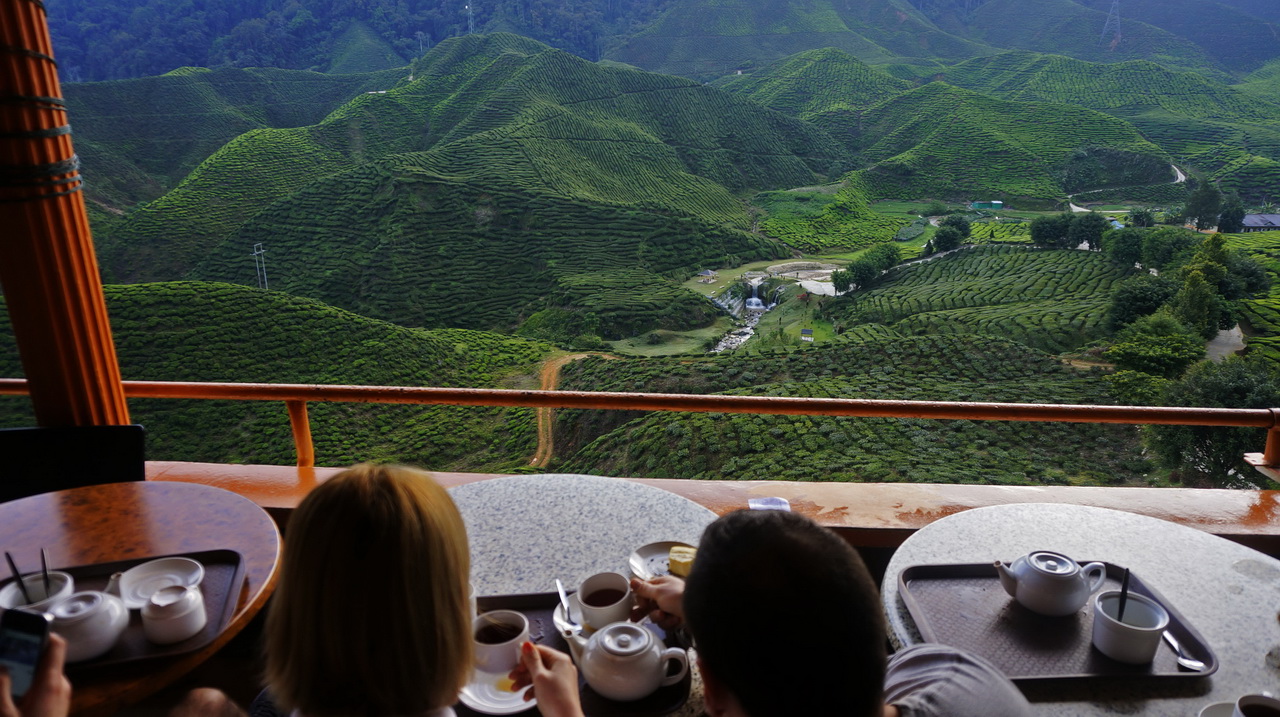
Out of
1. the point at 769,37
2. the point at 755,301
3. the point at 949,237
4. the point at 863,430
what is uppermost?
the point at 769,37

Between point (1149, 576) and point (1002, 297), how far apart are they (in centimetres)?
2732

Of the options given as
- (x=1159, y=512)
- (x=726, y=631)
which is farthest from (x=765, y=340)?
(x=726, y=631)

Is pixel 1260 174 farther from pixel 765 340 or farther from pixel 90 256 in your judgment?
pixel 90 256

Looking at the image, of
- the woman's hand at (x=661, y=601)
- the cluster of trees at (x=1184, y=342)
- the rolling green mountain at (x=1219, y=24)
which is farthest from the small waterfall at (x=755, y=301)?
the rolling green mountain at (x=1219, y=24)

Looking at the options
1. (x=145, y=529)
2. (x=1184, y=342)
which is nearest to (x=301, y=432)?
(x=145, y=529)

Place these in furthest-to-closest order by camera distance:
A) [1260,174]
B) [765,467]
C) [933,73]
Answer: [933,73] < [1260,174] < [765,467]

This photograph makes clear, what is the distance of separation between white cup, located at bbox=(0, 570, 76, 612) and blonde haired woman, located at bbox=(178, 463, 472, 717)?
0.46 m

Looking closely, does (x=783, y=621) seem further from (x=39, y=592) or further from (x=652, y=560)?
(x=39, y=592)

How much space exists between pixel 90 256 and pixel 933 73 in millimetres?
69778

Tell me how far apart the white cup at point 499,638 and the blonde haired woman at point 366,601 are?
0.17m

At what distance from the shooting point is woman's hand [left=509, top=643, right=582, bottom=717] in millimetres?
790

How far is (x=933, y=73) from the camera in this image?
6238 centimetres

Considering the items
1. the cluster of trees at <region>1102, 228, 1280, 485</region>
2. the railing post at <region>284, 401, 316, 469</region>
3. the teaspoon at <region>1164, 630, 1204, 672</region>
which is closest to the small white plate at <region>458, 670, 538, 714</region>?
the teaspoon at <region>1164, 630, 1204, 672</region>

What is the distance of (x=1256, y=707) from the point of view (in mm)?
A: 784
